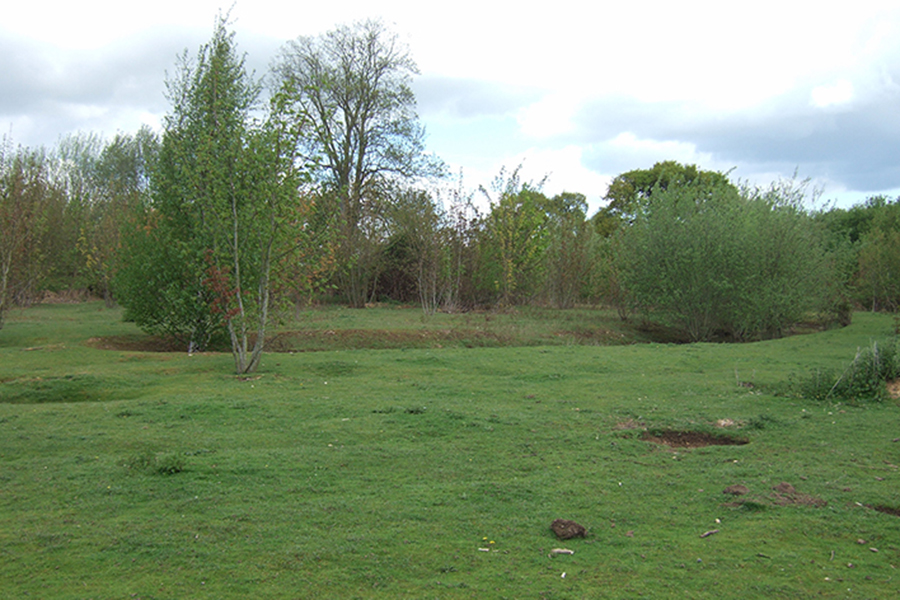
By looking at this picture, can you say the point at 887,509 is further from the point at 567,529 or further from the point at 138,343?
the point at 138,343

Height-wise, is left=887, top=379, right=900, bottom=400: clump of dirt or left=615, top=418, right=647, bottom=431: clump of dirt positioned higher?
left=887, top=379, right=900, bottom=400: clump of dirt

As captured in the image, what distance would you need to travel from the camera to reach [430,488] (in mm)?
5770

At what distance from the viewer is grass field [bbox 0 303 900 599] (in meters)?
4.04

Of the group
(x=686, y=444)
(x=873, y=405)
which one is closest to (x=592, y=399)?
(x=686, y=444)

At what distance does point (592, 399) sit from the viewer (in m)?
10.2

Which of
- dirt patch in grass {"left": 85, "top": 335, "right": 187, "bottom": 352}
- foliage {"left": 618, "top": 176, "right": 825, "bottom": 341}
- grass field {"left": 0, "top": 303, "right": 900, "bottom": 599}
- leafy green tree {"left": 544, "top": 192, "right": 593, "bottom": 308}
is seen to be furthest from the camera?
leafy green tree {"left": 544, "top": 192, "right": 593, "bottom": 308}

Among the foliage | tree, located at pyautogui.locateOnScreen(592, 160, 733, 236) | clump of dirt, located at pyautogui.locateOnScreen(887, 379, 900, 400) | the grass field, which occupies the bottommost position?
the grass field

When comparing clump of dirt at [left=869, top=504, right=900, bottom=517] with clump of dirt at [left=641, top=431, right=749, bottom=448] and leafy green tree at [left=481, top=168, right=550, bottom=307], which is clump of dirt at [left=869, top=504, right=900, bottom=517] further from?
leafy green tree at [left=481, top=168, right=550, bottom=307]

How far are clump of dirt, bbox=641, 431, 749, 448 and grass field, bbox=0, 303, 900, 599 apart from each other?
0.12m

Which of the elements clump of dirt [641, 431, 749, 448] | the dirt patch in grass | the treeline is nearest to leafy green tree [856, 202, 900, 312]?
the treeline

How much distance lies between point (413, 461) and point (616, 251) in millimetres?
21595

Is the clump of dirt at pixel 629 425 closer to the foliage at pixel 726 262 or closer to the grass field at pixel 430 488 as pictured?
the grass field at pixel 430 488

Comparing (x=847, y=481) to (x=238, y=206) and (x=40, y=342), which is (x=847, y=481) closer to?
(x=238, y=206)

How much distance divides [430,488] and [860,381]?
25.6 feet
